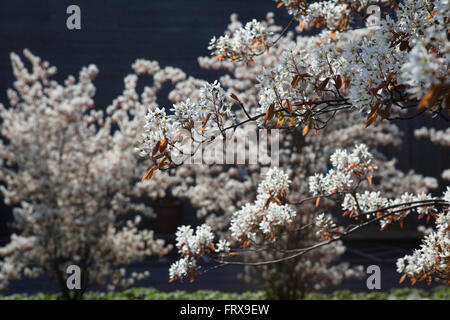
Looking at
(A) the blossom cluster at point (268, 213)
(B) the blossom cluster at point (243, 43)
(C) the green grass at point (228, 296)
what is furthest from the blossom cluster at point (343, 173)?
(C) the green grass at point (228, 296)

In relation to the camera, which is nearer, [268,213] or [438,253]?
[438,253]

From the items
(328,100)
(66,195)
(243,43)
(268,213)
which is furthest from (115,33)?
(328,100)

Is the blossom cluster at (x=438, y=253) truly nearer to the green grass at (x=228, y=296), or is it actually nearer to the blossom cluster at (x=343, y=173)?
the blossom cluster at (x=343, y=173)

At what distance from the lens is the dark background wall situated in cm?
945

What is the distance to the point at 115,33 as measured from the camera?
9570mm

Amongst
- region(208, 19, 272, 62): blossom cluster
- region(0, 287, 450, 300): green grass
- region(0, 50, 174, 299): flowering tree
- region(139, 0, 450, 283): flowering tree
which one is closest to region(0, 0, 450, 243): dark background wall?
region(0, 50, 174, 299): flowering tree

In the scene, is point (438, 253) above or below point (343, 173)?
below

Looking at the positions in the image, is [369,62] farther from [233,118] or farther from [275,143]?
[275,143]

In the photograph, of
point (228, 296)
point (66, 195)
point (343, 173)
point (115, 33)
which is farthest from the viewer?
point (115, 33)

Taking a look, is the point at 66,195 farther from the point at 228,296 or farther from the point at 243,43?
the point at 243,43

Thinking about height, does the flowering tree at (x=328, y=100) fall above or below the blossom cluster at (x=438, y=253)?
above

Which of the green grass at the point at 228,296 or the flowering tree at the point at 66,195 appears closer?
the flowering tree at the point at 66,195

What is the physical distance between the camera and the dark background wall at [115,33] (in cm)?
945

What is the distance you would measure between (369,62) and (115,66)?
9045 millimetres
